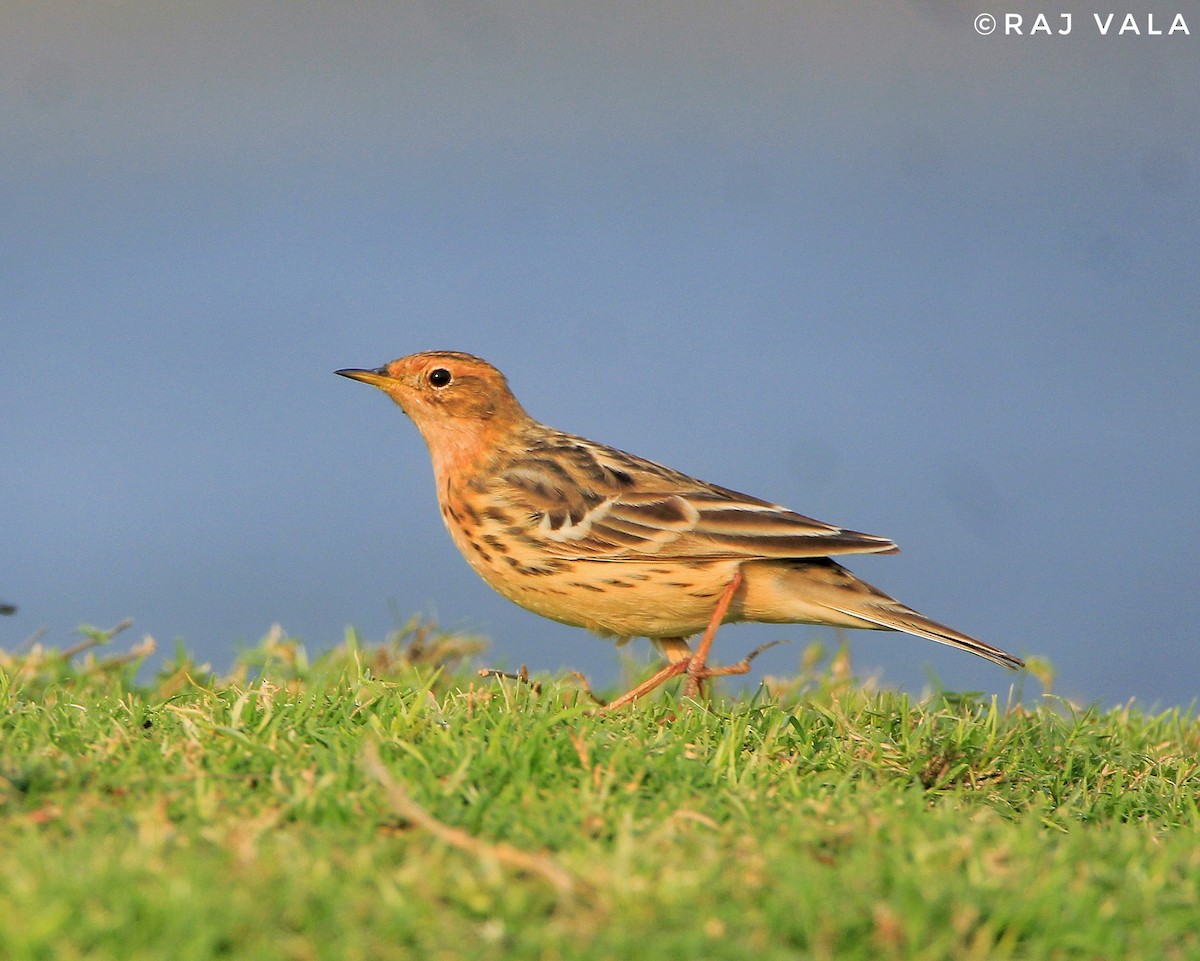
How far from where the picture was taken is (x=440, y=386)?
31.1 feet

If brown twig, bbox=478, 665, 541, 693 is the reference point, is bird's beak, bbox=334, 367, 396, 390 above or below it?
above

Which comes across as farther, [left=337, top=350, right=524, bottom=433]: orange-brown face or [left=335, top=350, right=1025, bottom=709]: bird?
[left=337, top=350, right=524, bottom=433]: orange-brown face

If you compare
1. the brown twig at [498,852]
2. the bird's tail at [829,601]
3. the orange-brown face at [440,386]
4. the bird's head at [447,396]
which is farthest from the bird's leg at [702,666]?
the brown twig at [498,852]

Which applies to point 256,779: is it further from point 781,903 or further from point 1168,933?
point 1168,933

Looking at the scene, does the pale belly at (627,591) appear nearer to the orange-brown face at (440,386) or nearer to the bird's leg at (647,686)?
the bird's leg at (647,686)

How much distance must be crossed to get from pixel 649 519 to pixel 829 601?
119 cm

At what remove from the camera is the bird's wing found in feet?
26.1

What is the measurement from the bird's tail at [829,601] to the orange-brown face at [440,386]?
2.50 meters

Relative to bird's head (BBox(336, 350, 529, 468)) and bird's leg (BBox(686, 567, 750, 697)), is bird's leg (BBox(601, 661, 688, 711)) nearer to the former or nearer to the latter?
bird's leg (BBox(686, 567, 750, 697))

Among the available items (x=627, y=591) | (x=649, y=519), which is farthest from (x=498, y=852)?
(x=649, y=519)

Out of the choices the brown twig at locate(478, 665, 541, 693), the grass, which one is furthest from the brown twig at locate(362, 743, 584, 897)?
the brown twig at locate(478, 665, 541, 693)

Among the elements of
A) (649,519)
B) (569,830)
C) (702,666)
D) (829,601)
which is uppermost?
(649,519)

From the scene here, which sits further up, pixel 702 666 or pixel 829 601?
pixel 829 601

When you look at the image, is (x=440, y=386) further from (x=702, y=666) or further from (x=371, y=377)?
(x=702, y=666)
